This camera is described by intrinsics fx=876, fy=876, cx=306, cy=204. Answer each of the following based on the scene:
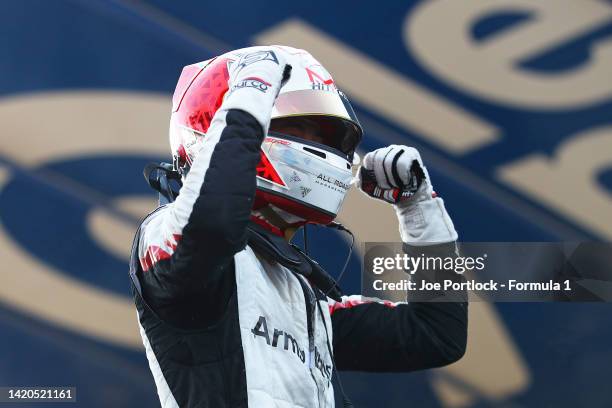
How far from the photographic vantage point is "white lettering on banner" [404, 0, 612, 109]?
1.87 m

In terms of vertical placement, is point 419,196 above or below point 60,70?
below

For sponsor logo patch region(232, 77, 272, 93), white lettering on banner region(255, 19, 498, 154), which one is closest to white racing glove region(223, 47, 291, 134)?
sponsor logo patch region(232, 77, 272, 93)

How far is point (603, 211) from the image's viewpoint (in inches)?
72.4

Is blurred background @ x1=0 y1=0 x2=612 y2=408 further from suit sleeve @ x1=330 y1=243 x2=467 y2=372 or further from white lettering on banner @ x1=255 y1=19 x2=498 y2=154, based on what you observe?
suit sleeve @ x1=330 y1=243 x2=467 y2=372

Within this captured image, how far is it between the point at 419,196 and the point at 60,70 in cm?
88

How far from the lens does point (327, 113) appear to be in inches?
48.0

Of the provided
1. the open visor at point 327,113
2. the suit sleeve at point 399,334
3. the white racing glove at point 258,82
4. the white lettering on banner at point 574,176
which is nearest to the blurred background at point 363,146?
the white lettering on banner at point 574,176

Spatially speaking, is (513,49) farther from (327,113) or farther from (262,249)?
(262,249)

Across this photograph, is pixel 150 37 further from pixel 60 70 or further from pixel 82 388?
pixel 82 388

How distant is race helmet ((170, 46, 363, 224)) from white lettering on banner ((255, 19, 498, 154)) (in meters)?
0.62

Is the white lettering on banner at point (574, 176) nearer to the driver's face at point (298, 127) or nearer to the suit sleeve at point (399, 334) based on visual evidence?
the suit sleeve at point (399, 334)

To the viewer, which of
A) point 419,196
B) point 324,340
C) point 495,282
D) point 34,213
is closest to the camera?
point 324,340

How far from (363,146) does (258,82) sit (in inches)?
35.3

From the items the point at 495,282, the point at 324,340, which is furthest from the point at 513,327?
the point at 324,340
